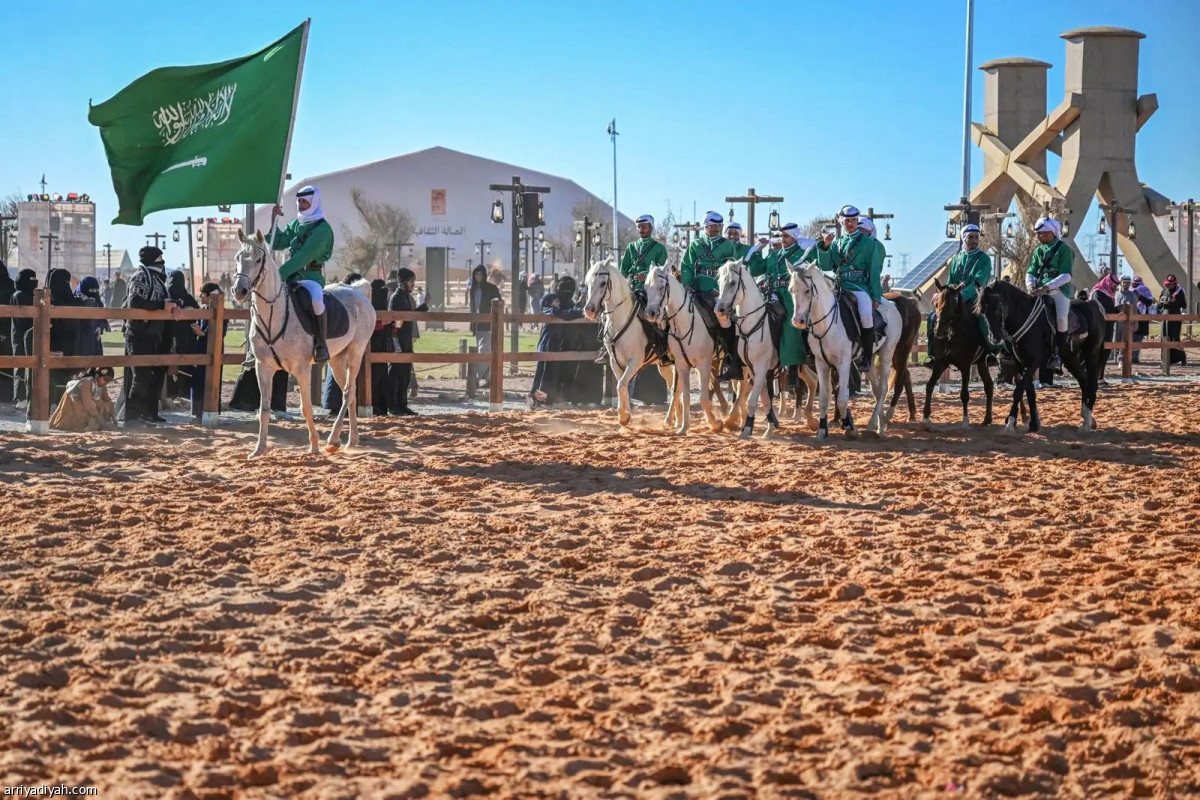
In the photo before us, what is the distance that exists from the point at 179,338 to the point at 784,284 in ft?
24.8

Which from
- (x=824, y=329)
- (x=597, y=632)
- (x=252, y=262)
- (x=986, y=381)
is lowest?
(x=597, y=632)

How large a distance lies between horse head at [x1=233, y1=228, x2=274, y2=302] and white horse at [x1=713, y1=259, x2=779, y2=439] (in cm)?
489

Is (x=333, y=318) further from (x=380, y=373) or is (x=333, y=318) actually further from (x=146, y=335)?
(x=380, y=373)

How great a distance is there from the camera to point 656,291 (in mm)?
15211

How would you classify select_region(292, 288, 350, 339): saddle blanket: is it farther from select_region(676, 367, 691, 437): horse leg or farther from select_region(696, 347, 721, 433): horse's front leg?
select_region(696, 347, 721, 433): horse's front leg

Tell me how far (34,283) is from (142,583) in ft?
41.0

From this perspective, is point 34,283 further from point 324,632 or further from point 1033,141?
point 1033,141

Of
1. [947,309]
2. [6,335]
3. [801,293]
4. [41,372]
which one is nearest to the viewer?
[801,293]

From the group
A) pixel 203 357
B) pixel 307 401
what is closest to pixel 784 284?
pixel 307 401

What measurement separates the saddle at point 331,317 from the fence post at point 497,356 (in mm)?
5425

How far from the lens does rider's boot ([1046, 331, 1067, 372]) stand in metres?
16.2

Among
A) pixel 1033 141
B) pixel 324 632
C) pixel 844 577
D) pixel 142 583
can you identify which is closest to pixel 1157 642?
pixel 844 577

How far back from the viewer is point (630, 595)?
7.54 meters

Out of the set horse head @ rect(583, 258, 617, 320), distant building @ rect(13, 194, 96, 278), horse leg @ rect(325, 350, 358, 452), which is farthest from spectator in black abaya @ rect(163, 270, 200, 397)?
distant building @ rect(13, 194, 96, 278)
